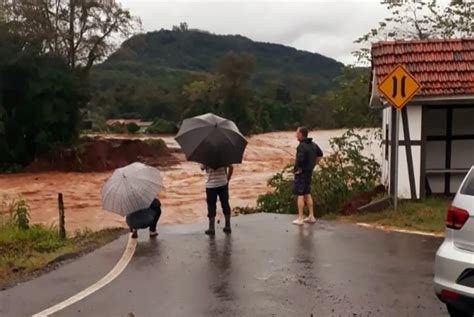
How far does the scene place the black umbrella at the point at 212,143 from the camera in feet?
33.0

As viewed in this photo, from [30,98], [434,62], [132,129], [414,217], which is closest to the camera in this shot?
[414,217]

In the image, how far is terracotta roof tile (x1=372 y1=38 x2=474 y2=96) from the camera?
41.8ft

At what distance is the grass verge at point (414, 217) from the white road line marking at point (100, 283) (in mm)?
4682

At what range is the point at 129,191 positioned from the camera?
10.1 metres

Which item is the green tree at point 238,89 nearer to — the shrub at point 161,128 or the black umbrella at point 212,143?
the shrub at point 161,128

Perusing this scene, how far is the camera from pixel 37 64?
42781mm

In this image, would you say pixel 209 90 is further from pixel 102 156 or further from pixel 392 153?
pixel 392 153

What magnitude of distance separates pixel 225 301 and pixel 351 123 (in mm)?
15225

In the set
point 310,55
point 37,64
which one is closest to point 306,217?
point 37,64

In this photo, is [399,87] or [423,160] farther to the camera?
[423,160]

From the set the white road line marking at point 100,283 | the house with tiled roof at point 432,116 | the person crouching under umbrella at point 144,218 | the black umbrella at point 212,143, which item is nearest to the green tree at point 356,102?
the house with tiled roof at point 432,116

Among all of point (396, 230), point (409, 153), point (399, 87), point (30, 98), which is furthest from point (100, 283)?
point (30, 98)

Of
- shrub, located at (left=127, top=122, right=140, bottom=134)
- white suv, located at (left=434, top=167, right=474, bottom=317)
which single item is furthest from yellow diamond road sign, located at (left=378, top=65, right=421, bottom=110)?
shrub, located at (left=127, top=122, right=140, bottom=134)

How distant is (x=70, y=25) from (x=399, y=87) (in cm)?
3711
